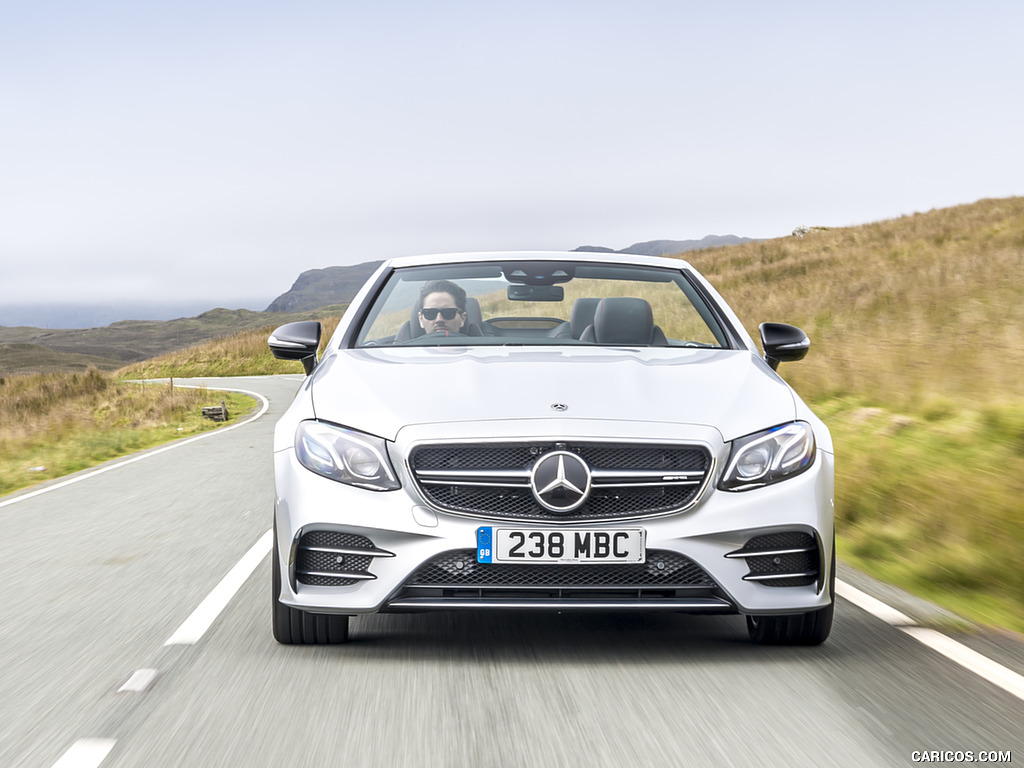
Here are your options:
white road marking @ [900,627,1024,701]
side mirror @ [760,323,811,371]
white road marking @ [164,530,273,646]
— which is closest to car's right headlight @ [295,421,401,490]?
white road marking @ [164,530,273,646]

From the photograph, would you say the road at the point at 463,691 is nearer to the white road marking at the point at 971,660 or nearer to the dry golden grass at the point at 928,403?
the white road marking at the point at 971,660

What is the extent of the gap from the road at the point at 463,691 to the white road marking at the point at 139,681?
0.01 meters

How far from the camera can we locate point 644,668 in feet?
12.6

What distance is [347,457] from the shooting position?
3.84 metres

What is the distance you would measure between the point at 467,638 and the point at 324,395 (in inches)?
45.0

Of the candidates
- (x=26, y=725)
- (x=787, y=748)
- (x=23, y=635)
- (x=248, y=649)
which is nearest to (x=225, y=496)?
(x=23, y=635)

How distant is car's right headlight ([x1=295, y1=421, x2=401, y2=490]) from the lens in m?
3.79

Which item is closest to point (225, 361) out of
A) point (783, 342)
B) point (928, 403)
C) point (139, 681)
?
point (928, 403)

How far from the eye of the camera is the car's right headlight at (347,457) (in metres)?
3.79

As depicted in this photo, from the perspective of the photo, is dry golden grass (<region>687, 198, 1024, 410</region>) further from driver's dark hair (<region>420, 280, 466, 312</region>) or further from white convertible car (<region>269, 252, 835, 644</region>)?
white convertible car (<region>269, 252, 835, 644</region>)

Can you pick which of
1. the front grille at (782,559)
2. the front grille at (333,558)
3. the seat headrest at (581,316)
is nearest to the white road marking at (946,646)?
the front grille at (782,559)

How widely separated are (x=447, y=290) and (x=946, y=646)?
2.94 m

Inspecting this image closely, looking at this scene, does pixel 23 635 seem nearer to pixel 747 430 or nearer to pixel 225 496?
pixel 747 430

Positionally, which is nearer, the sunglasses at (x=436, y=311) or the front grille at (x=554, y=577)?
the front grille at (x=554, y=577)
